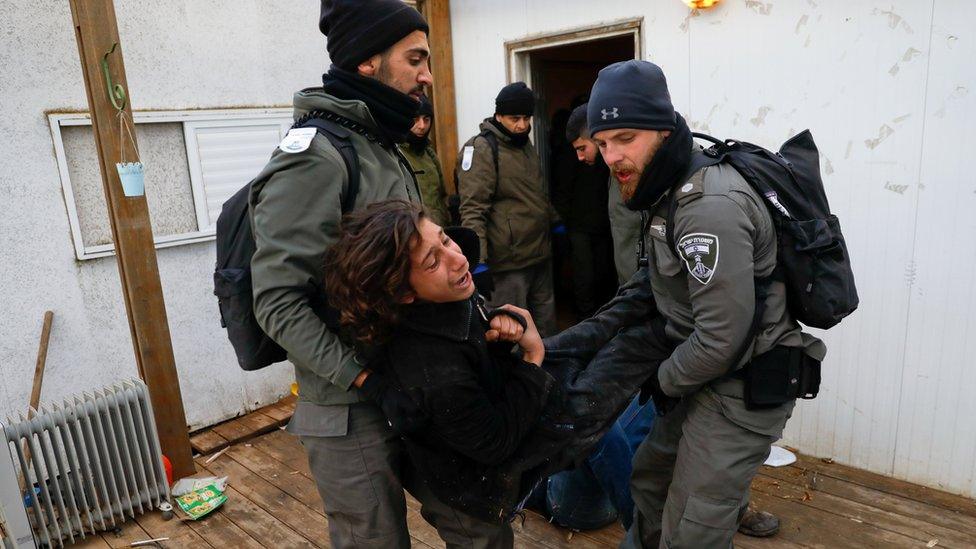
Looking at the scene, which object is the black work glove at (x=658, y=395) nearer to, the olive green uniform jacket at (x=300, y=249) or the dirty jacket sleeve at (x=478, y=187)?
the olive green uniform jacket at (x=300, y=249)

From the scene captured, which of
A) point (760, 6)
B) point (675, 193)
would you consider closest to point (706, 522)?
point (675, 193)

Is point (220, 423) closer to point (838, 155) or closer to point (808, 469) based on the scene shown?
point (808, 469)

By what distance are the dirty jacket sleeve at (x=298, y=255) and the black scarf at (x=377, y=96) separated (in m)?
0.22

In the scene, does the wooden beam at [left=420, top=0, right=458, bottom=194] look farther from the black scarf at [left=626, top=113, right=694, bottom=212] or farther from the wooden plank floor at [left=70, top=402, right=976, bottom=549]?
the black scarf at [left=626, top=113, right=694, bottom=212]

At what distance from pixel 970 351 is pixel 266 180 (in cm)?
299

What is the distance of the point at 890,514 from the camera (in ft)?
9.55

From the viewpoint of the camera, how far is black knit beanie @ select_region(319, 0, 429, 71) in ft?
Result: 5.67

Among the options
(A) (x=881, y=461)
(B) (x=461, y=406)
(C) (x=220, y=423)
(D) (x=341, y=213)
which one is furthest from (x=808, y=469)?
(C) (x=220, y=423)

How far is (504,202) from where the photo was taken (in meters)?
4.16

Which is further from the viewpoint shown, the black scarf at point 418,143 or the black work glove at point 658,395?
the black scarf at point 418,143

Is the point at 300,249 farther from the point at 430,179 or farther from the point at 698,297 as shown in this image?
the point at 430,179

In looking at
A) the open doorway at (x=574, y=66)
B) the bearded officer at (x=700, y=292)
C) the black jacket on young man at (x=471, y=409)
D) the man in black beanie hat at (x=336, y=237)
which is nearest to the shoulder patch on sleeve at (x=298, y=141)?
the man in black beanie hat at (x=336, y=237)

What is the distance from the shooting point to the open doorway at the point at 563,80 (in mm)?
3924

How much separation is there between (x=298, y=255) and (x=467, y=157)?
8.55 feet
